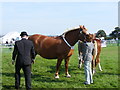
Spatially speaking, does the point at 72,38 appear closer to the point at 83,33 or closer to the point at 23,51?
the point at 83,33

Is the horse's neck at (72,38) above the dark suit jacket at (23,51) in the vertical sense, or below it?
above

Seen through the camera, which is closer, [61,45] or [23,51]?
[23,51]

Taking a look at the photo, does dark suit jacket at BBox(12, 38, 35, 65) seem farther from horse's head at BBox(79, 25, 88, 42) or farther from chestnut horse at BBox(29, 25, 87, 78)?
horse's head at BBox(79, 25, 88, 42)

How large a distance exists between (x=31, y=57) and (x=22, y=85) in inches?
48.9

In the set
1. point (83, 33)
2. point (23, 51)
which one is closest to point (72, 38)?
point (83, 33)

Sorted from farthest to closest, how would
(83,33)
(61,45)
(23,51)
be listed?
1. (61,45)
2. (83,33)
3. (23,51)

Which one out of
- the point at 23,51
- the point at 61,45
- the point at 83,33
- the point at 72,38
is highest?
the point at 83,33

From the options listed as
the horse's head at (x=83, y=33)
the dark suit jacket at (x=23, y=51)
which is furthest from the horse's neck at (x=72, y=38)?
the dark suit jacket at (x=23, y=51)

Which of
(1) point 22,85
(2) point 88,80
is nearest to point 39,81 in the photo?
(1) point 22,85

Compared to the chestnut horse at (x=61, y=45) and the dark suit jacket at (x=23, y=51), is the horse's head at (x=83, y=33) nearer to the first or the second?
the chestnut horse at (x=61, y=45)

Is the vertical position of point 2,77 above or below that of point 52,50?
below

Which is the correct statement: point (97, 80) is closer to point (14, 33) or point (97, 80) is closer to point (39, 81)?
point (39, 81)

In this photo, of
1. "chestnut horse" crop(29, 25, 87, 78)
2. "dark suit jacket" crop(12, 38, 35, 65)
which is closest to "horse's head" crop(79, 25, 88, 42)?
"chestnut horse" crop(29, 25, 87, 78)

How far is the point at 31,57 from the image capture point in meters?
6.30
